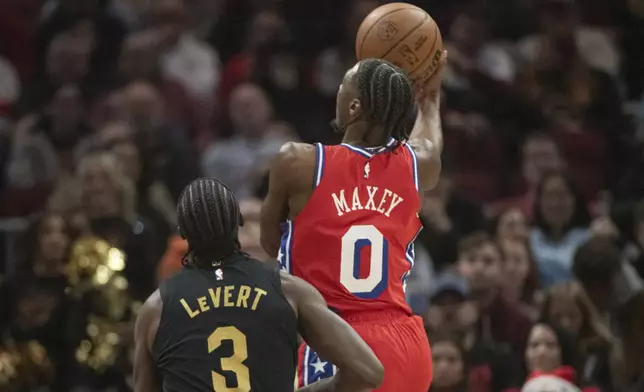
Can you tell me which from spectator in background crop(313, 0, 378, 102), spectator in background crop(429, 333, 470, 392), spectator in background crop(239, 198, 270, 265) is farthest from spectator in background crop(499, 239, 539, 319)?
spectator in background crop(313, 0, 378, 102)

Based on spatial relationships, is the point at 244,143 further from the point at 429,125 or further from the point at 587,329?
the point at 429,125

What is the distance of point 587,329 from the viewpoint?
9062mm

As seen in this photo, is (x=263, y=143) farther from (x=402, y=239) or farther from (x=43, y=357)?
(x=402, y=239)

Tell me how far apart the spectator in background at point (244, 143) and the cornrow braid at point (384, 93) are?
5337 millimetres

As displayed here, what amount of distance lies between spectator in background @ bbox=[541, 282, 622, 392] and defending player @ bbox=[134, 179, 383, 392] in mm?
3982

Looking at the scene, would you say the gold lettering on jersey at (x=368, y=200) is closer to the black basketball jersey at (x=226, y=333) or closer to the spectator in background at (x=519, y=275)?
the black basketball jersey at (x=226, y=333)

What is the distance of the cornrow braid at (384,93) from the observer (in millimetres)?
5855

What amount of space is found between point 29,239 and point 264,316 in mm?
5227

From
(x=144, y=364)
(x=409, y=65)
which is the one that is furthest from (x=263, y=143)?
(x=144, y=364)

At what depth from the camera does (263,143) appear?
11469 millimetres

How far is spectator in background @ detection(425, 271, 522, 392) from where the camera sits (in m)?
8.69

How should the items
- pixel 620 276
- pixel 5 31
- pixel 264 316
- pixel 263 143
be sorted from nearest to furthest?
1. pixel 264 316
2. pixel 620 276
3. pixel 263 143
4. pixel 5 31

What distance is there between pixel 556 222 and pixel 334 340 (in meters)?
5.93

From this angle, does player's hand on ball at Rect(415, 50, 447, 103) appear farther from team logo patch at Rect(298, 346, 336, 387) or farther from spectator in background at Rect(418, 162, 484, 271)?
spectator in background at Rect(418, 162, 484, 271)
